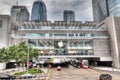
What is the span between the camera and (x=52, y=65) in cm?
8725

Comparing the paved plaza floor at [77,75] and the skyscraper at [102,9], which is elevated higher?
the skyscraper at [102,9]

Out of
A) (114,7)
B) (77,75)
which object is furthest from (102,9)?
(77,75)

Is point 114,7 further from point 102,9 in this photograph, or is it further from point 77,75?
point 77,75

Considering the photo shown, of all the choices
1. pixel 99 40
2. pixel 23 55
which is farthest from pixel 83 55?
pixel 23 55

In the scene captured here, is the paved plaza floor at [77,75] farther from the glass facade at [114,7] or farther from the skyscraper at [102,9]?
the skyscraper at [102,9]

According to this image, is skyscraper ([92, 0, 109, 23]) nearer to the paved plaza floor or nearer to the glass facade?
the glass facade

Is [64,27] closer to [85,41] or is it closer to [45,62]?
[85,41]

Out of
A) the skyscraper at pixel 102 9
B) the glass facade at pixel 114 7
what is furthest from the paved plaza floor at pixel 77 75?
the skyscraper at pixel 102 9

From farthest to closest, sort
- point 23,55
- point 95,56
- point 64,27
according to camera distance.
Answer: point 64,27, point 95,56, point 23,55

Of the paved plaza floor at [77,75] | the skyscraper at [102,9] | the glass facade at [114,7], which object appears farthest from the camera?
the skyscraper at [102,9]

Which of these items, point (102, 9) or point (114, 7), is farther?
point (102, 9)

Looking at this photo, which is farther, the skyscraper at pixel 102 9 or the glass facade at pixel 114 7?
the skyscraper at pixel 102 9

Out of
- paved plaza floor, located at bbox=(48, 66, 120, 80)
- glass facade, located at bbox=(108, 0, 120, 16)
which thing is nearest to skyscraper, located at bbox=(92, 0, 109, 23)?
glass facade, located at bbox=(108, 0, 120, 16)

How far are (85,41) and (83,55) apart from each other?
7916 mm
